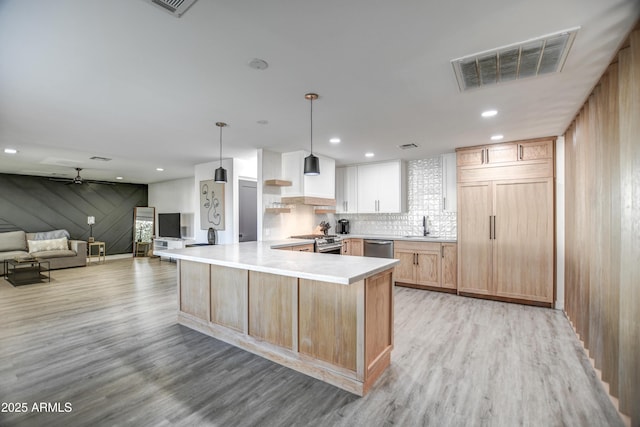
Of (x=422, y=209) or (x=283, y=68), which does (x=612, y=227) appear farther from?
(x=422, y=209)

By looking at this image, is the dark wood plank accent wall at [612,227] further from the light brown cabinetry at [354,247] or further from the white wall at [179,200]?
the white wall at [179,200]

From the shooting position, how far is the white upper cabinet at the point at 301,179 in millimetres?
5117

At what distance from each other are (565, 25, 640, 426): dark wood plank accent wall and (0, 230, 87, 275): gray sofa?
972cm

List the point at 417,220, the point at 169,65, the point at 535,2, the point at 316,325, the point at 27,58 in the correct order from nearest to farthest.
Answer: the point at 535,2, the point at 27,58, the point at 169,65, the point at 316,325, the point at 417,220

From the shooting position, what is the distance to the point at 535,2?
1573mm

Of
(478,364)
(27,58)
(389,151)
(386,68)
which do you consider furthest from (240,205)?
(478,364)

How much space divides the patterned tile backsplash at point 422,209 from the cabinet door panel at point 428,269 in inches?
27.2

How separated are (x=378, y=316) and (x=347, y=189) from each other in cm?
423

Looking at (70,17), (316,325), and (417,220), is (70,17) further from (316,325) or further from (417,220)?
(417,220)

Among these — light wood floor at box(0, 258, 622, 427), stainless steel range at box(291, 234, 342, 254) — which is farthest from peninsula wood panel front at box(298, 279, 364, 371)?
stainless steel range at box(291, 234, 342, 254)

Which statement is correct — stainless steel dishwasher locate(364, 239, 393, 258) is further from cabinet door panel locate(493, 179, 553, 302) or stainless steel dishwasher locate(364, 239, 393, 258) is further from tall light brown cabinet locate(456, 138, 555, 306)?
cabinet door panel locate(493, 179, 553, 302)

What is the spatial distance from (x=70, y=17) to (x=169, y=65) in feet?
2.05

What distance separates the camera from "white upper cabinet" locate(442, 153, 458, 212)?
5227 mm

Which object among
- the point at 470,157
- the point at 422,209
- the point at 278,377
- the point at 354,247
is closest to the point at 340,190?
the point at 354,247
